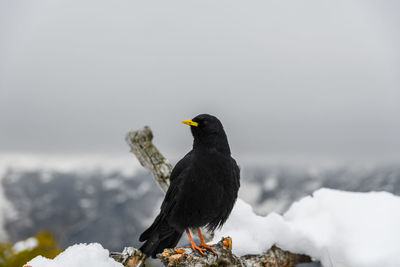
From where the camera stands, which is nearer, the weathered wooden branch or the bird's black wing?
the weathered wooden branch

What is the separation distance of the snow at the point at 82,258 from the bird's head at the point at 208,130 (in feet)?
6.44

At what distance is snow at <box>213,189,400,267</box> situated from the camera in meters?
5.68

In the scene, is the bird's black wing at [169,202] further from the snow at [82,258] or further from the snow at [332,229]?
the snow at [332,229]

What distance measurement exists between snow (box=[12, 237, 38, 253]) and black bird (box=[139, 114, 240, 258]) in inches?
501

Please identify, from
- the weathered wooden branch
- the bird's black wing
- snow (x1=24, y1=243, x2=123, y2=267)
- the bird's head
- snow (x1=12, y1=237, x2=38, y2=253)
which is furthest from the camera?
snow (x1=12, y1=237, x2=38, y2=253)

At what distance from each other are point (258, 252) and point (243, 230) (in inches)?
19.7

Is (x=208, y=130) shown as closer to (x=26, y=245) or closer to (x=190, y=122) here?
(x=190, y=122)

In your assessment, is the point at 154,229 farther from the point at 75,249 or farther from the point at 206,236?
the point at 206,236

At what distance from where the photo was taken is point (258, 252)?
562 cm

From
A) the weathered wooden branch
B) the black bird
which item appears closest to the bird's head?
the black bird

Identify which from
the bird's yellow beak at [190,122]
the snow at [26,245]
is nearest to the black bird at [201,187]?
the bird's yellow beak at [190,122]

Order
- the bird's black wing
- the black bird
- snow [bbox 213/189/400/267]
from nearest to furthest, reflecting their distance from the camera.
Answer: the black bird → the bird's black wing → snow [bbox 213/189/400/267]

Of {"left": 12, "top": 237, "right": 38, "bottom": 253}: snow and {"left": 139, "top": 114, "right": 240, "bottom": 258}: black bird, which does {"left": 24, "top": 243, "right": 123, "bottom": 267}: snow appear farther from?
{"left": 12, "top": 237, "right": 38, "bottom": 253}: snow

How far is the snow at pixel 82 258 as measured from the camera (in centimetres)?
421
